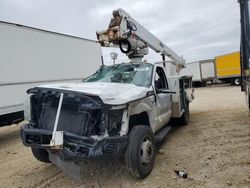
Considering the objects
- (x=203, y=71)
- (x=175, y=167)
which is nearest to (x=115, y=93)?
(x=175, y=167)

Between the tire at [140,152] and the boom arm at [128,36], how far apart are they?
2.38 metres

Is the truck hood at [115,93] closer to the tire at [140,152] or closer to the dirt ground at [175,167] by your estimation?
the tire at [140,152]

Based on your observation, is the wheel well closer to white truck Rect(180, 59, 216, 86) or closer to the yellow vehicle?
the yellow vehicle

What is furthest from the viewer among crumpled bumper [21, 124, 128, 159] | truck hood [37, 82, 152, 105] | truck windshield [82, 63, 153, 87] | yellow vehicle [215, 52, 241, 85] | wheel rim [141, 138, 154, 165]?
yellow vehicle [215, 52, 241, 85]

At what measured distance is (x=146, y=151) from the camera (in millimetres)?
3988

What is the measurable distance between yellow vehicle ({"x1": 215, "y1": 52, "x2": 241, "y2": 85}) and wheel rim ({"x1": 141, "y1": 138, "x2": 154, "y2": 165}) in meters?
23.0

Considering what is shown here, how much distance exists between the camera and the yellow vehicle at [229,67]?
81.0 feet

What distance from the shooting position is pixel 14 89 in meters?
7.14

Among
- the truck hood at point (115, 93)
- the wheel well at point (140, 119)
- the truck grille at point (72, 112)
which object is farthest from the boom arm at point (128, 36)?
the truck grille at point (72, 112)

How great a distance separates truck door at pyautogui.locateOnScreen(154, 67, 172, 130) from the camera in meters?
5.14

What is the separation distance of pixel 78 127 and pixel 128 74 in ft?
6.45

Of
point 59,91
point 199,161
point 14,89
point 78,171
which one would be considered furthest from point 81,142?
point 14,89

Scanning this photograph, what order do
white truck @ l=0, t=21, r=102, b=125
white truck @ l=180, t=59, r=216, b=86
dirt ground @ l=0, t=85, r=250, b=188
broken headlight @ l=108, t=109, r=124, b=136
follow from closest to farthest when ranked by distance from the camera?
broken headlight @ l=108, t=109, r=124, b=136 < dirt ground @ l=0, t=85, r=250, b=188 < white truck @ l=0, t=21, r=102, b=125 < white truck @ l=180, t=59, r=216, b=86

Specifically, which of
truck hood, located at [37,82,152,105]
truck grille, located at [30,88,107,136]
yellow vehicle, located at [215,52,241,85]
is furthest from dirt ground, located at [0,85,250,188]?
yellow vehicle, located at [215,52,241,85]
